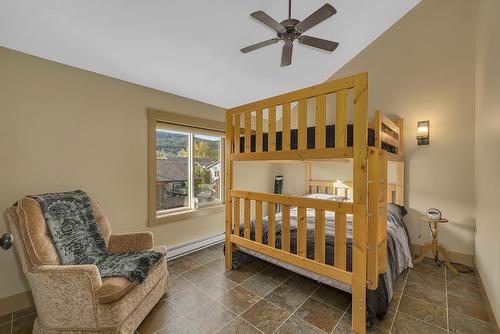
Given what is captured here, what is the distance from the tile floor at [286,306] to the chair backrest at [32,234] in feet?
2.25

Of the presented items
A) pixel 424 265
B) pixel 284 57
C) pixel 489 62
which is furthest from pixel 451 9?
pixel 424 265

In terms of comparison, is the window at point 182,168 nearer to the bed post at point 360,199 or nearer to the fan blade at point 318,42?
the fan blade at point 318,42

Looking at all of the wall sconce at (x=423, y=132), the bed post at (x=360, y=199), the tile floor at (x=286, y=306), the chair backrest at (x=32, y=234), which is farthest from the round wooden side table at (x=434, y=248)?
the chair backrest at (x=32, y=234)

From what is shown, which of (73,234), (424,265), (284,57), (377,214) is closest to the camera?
(377,214)

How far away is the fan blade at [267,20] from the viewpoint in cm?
173

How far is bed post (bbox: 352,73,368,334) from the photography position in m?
1.61

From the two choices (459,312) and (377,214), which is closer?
(377,214)

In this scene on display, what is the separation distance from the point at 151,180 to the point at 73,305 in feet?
5.11

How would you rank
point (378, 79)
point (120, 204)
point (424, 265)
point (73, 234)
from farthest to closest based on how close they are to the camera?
point (378, 79), point (424, 265), point (120, 204), point (73, 234)

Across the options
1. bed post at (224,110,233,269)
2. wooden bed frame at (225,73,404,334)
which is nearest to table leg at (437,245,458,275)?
wooden bed frame at (225,73,404,334)

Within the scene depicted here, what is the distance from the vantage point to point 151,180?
2.80m

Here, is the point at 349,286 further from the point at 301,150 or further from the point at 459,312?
the point at 301,150

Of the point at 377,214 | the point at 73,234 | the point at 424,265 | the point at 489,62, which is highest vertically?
the point at 489,62

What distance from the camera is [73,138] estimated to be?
221 cm
